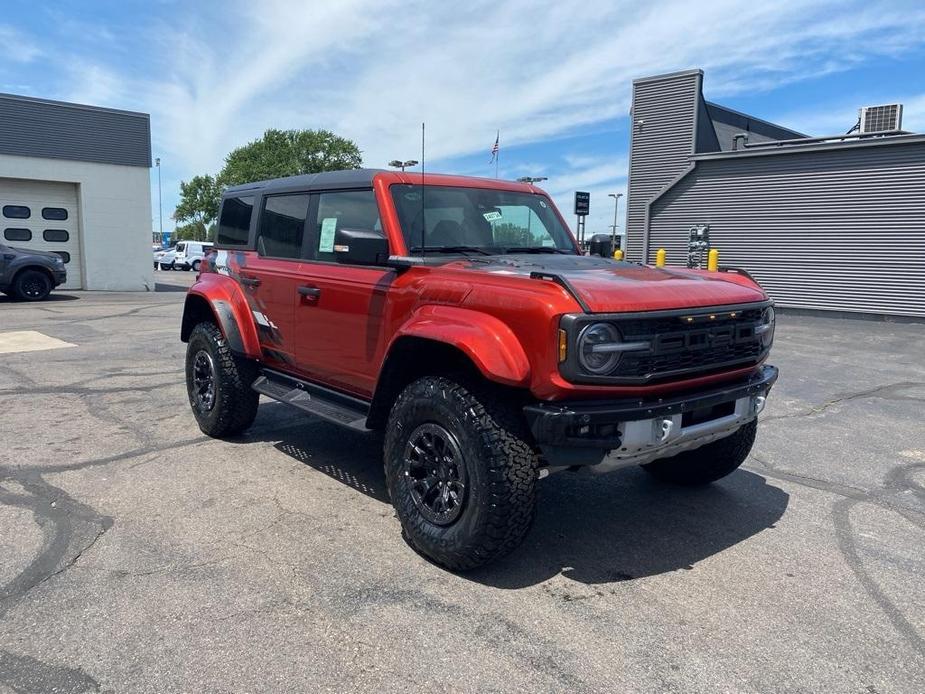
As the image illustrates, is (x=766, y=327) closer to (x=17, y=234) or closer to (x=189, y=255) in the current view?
(x=17, y=234)

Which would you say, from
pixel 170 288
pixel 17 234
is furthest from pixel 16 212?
pixel 170 288

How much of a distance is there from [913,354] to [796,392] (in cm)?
477

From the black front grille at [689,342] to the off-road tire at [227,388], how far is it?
3254 mm

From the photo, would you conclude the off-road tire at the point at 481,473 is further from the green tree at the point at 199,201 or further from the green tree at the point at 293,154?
the green tree at the point at 199,201

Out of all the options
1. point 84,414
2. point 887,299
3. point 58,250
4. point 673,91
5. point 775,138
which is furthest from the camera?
point 775,138

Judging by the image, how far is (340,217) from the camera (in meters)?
4.55

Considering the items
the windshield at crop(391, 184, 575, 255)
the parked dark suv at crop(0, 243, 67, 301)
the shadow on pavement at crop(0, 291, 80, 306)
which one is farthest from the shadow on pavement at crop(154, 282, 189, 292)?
the windshield at crop(391, 184, 575, 255)

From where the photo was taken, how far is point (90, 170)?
69.4 ft

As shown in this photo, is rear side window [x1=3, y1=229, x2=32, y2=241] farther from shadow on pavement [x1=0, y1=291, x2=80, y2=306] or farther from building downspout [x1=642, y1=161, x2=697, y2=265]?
building downspout [x1=642, y1=161, x2=697, y2=265]

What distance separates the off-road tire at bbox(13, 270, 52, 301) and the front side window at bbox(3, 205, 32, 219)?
4.57 m

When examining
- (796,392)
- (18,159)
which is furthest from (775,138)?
(18,159)

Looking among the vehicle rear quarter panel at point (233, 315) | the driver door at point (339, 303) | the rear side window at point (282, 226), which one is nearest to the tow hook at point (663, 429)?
the driver door at point (339, 303)

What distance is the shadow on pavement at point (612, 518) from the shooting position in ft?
11.6

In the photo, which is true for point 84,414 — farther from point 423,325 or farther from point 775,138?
point 775,138
